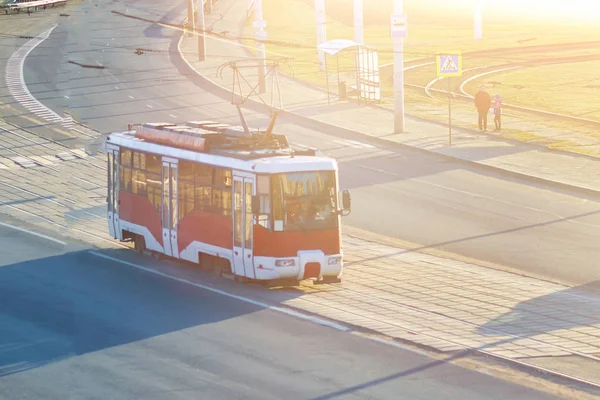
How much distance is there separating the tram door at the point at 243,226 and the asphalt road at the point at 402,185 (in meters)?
6.76

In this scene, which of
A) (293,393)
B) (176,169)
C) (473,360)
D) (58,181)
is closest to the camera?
(293,393)

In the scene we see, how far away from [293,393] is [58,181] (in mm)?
23995

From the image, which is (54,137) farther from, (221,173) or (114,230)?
(221,173)

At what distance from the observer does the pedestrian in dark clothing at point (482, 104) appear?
151 ft

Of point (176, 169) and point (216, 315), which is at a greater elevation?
point (176, 169)

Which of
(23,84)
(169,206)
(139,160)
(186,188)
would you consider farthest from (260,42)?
(186,188)

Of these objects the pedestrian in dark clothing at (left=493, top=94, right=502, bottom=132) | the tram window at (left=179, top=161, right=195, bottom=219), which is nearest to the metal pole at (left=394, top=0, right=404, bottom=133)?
the pedestrian in dark clothing at (left=493, top=94, right=502, bottom=132)

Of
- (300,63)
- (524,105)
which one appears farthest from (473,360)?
(300,63)

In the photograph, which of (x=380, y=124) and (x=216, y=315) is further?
(x=380, y=124)

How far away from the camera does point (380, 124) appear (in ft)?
160

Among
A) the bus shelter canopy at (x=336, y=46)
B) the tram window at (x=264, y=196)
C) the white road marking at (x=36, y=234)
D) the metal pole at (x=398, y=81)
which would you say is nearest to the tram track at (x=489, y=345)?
the tram window at (x=264, y=196)

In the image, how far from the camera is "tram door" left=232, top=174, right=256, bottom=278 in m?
23.2

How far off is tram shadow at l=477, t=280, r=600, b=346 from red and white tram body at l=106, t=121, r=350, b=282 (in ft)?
13.3

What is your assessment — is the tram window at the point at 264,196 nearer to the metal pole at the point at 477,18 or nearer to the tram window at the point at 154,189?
the tram window at the point at 154,189
